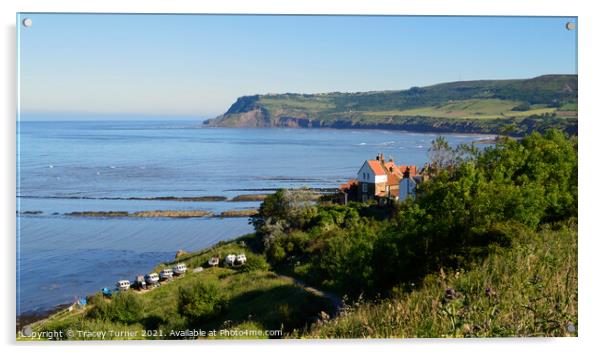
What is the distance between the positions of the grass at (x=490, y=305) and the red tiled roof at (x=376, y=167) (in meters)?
4.63

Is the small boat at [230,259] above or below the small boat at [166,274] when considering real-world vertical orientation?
above

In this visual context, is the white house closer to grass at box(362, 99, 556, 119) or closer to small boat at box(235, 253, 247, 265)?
grass at box(362, 99, 556, 119)

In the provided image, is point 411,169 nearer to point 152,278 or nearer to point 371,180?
point 371,180

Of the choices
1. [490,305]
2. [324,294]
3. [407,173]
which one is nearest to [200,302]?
[324,294]

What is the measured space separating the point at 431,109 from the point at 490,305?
4.51 m

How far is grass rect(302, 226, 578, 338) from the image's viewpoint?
14.6ft

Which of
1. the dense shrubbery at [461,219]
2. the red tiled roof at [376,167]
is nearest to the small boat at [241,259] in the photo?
the dense shrubbery at [461,219]

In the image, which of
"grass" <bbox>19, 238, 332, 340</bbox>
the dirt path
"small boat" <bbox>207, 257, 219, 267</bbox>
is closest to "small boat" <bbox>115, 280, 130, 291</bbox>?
"grass" <bbox>19, 238, 332, 340</bbox>

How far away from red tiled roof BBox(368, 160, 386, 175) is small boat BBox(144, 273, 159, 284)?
4.39 m

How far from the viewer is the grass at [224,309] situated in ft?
19.4

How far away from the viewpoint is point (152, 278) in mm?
10055

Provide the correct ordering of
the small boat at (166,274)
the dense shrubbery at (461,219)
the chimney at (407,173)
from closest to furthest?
the dense shrubbery at (461,219) < the small boat at (166,274) < the chimney at (407,173)
